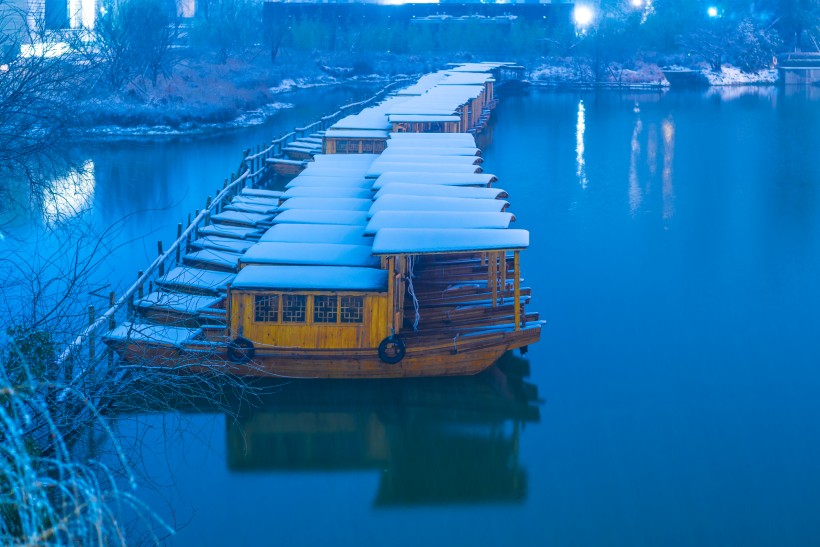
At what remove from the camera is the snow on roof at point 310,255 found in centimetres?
1505

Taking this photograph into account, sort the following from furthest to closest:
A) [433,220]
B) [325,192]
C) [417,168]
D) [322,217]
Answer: [417,168] < [325,192] < [322,217] < [433,220]

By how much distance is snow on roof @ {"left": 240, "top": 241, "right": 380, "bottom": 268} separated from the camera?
49.4ft

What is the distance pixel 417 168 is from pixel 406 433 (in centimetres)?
879

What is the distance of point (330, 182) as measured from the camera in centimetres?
2205

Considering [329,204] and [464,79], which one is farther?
[464,79]

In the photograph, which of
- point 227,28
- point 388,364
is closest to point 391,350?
point 388,364

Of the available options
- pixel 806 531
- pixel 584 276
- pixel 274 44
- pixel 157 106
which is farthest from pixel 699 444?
pixel 274 44

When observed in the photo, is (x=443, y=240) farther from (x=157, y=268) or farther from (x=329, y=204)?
(x=157, y=268)

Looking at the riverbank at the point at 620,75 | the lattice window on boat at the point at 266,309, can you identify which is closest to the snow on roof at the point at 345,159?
the lattice window on boat at the point at 266,309

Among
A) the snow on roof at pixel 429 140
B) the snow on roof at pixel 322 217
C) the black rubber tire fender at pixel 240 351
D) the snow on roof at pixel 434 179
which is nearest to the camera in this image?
the black rubber tire fender at pixel 240 351

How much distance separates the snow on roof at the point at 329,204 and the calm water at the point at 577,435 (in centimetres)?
405

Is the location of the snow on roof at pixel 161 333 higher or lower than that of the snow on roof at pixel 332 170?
lower

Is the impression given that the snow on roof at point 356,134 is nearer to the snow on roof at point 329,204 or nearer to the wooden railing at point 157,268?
the wooden railing at point 157,268

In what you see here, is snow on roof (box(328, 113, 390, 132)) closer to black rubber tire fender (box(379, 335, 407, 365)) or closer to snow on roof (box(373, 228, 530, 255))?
snow on roof (box(373, 228, 530, 255))
